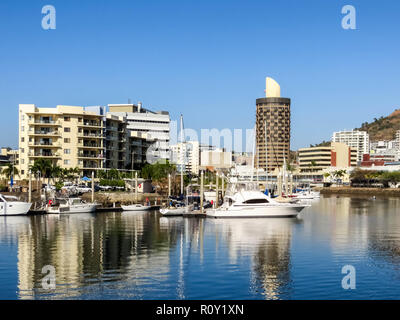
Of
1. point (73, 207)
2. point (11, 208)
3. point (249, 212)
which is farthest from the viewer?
point (73, 207)

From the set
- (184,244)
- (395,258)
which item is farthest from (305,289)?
(184,244)

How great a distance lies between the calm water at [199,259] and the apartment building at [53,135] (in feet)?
208

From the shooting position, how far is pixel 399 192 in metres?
188

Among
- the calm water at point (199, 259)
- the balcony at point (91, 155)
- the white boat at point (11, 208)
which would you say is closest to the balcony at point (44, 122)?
the balcony at point (91, 155)

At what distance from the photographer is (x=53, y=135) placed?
440ft

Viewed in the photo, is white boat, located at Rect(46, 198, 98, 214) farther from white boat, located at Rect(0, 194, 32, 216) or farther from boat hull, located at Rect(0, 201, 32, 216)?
white boat, located at Rect(0, 194, 32, 216)

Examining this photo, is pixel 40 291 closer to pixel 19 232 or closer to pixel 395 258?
pixel 395 258

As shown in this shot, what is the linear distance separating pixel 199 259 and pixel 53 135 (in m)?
98.7

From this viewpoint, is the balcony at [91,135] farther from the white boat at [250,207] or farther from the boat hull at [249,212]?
the boat hull at [249,212]

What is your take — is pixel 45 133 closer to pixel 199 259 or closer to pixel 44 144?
pixel 44 144

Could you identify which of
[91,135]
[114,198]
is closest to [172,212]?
[114,198]

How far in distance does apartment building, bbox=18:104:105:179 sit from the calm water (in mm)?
63339

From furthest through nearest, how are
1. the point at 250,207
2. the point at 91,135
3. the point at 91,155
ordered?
the point at 91,155, the point at 91,135, the point at 250,207

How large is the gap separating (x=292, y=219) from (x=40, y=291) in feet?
175
